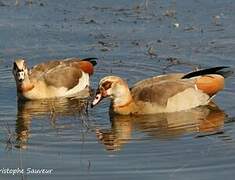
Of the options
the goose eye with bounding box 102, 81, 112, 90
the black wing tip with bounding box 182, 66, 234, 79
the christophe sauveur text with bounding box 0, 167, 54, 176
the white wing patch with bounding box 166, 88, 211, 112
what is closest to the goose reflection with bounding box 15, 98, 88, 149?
the goose eye with bounding box 102, 81, 112, 90

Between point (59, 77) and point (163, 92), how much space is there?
7.47 ft

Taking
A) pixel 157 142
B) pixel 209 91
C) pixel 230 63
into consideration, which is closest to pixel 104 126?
pixel 157 142

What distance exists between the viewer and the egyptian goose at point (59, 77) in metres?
13.0

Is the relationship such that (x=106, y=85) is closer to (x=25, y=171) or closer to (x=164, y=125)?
(x=164, y=125)

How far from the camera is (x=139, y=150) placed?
940cm

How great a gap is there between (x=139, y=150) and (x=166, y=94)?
2.54 meters

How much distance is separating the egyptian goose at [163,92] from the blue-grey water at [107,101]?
0.18 metres

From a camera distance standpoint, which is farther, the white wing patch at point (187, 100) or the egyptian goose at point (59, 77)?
the egyptian goose at point (59, 77)

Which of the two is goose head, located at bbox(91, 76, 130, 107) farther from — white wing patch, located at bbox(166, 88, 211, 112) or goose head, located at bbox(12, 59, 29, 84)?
goose head, located at bbox(12, 59, 29, 84)

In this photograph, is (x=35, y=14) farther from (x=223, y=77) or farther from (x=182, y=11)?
(x=223, y=77)

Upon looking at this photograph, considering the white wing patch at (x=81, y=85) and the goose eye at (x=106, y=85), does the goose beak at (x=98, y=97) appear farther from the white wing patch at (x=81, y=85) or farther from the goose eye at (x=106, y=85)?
the white wing patch at (x=81, y=85)

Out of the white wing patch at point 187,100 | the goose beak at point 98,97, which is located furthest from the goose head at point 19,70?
the white wing patch at point 187,100

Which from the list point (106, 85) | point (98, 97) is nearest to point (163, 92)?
point (106, 85)

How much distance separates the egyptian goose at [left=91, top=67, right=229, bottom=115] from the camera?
11.7 meters
